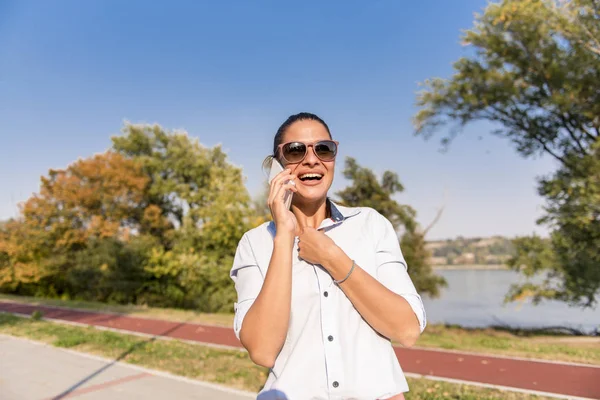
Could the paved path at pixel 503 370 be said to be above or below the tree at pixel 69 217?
below

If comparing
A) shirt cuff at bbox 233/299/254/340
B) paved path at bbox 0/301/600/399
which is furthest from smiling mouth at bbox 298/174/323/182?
paved path at bbox 0/301/600/399

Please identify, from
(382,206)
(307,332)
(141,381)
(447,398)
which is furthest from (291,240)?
(382,206)

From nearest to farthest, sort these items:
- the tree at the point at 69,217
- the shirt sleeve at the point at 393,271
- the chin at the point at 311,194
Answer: the shirt sleeve at the point at 393,271, the chin at the point at 311,194, the tree at the point at 69,217

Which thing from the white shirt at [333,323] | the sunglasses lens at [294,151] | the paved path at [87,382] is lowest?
the paved path at [87,382]

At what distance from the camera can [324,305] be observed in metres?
1.52

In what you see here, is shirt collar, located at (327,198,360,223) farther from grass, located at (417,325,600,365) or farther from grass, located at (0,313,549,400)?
grass, located at (417,325,600,365)

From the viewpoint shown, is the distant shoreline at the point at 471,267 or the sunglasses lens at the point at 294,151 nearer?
the sunglasses lens at the point at 294,151

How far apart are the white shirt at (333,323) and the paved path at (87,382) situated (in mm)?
5265

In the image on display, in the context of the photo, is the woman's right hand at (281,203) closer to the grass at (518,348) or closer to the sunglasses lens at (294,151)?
the sunglasses lens at (294,151)

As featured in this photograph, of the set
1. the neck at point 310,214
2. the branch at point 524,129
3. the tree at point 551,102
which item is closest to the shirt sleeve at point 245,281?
the neck at point 310,214

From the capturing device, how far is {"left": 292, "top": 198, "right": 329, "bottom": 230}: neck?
1778mm

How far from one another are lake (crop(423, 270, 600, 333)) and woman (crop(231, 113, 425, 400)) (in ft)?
47.4

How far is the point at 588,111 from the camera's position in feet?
46.7

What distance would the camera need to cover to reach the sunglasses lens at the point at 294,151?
1.73 metres
